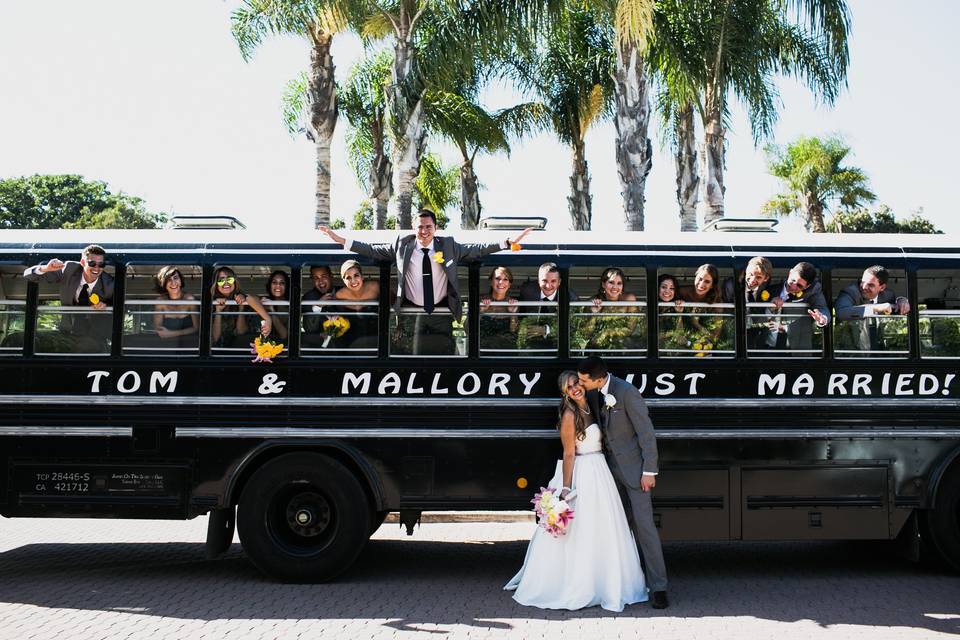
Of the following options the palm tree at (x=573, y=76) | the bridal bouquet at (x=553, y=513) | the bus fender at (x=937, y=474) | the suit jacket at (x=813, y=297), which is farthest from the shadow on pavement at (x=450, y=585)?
the palm tree at (x=573, y=76)

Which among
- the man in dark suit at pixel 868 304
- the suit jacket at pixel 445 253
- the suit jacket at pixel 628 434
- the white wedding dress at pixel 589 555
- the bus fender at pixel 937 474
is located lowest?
the white wedding dress at pixel 589 555

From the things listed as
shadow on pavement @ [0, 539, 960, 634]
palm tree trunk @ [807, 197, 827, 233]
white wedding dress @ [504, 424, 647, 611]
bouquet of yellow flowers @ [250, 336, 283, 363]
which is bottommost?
shadow on pavement @ [0, 539, 960, 634]

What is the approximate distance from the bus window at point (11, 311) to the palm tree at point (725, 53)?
10.8 meters

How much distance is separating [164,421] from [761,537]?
521 cm

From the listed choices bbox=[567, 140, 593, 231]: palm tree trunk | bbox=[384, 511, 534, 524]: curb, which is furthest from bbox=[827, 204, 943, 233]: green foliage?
bbox=[384, 511, 534, 524]: curb

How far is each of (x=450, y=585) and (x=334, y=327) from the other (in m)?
2.45

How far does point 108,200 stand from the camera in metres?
56.7

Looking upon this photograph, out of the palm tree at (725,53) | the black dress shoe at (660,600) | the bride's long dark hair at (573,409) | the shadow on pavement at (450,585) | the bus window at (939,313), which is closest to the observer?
the shadow on pavement at (450,585)

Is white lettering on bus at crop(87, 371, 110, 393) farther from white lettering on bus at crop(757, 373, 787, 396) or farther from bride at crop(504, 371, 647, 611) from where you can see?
white lettering on bus at crop(757, 373, 787, 396)

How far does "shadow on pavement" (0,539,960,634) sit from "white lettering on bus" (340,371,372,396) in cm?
168

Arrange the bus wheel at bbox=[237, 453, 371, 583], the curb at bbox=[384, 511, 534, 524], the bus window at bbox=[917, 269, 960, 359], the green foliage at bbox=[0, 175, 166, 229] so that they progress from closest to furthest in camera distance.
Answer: the bus wheel at bbox=[237, 453, 371, 583] → the bus window at bbox=[917, 269, 960, 359] → the curb at bbox=[384, 511, 534, 524] → the green foliage at bbox=[0, 175, 166, 229]

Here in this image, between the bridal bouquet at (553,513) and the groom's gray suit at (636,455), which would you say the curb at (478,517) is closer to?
the bridal bouquet at (553,513)

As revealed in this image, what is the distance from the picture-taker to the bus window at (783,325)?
7.70 m

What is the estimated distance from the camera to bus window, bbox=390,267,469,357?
302 inches
